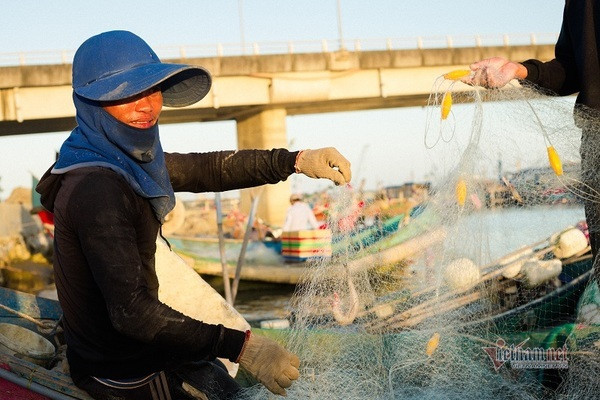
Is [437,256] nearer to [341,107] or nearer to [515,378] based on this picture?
[515,378]

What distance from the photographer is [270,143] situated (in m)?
30.7

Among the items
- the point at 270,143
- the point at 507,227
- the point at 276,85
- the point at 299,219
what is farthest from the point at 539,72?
the point at 270,143

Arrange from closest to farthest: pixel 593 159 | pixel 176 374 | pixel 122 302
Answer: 1. pixel 122 302
2. pixel 176 374
3. pixel 593 159

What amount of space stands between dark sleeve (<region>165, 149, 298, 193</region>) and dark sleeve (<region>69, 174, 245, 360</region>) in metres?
0.84

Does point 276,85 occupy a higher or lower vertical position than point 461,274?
higher

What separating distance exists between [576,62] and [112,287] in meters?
2.23

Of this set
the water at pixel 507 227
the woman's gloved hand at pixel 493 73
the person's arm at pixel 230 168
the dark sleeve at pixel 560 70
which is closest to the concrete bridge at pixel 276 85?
the water at pixel 507 227

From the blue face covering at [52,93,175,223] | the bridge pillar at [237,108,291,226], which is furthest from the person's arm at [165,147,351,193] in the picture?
the bridge pillar at [237,108,291,226]

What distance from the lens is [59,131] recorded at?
33.5 metres

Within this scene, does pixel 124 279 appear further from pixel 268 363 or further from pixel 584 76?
pixel 584 76

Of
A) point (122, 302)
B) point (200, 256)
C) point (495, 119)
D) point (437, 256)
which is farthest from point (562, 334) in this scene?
point (200, 256)

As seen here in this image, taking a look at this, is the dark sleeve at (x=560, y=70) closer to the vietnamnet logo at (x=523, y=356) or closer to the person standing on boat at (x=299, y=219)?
the vietnamnet logo at (x=523, y=356)

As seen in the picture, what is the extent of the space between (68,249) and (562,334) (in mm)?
3011

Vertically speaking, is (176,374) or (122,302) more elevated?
(122,302)
